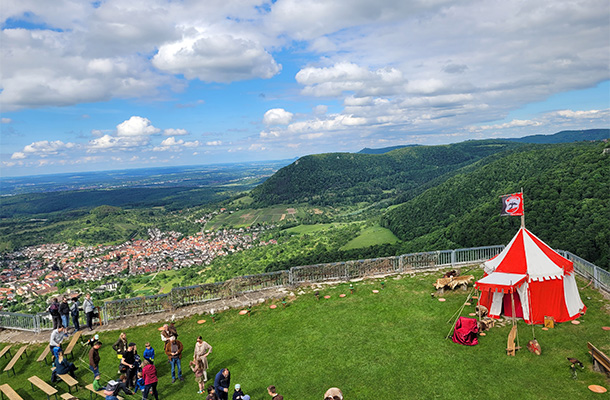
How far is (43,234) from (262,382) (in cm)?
14852

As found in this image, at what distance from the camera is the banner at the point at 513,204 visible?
15820 mm

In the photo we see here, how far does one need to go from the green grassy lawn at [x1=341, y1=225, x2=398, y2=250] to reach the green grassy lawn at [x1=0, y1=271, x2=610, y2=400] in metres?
58.2

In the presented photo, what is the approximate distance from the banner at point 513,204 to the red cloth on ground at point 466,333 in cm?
658

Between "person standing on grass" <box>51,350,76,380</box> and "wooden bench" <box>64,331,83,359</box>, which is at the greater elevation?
"person standing on grass" <box>51,350,76,380</box>

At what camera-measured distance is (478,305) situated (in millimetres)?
14555

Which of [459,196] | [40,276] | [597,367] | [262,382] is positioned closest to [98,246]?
[40,276]

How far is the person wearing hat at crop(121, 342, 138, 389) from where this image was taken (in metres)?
10.4

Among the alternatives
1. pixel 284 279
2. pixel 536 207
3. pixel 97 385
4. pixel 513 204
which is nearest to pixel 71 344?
pixel 97 385

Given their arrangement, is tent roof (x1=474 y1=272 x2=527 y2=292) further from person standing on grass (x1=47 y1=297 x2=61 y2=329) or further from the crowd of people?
person standing on grass (x1=47 y1=297 x2=61 y2=329)

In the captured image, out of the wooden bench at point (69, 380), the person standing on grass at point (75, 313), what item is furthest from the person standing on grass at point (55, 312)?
the wooden bench at point (69, 380)

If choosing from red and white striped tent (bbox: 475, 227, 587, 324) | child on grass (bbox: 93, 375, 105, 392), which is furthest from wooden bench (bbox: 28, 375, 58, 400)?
red and white striped tent (bbox: 475, 227, 587, 324)

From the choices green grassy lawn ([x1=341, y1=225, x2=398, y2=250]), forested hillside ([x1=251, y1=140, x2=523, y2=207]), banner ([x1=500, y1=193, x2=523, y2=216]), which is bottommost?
green grassy lawn ([x1=341, y1=225, x2=398, y2=250])

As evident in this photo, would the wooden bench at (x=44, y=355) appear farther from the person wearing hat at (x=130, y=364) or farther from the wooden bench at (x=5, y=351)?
the person wearing hat at (x=130, y=364)

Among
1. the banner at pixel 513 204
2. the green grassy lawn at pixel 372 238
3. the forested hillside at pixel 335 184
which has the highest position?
the banner at pixel 513 204
